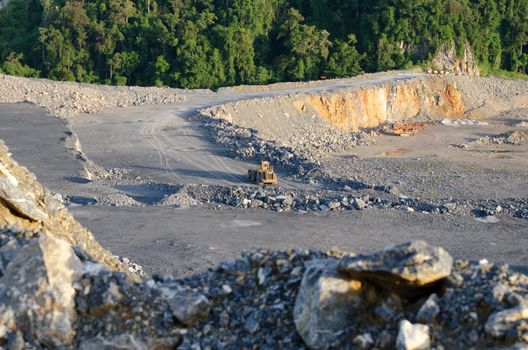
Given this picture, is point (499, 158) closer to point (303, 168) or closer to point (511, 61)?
point (303, 168)

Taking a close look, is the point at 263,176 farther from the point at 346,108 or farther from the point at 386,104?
the point at 386,104

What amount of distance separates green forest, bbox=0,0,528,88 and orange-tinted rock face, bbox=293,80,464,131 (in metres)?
7.24

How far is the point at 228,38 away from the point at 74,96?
1637 cm

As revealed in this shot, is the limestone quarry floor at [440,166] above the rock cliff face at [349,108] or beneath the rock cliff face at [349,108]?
beneath

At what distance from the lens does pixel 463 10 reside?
59.1 metres

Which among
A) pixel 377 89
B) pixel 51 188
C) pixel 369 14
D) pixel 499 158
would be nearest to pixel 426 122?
pixel 377 89

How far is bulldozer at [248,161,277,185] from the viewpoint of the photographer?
24.8m

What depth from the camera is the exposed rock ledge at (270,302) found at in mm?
6625

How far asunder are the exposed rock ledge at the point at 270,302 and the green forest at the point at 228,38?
4150 centimetres

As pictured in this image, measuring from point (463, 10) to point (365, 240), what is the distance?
45.3 metres

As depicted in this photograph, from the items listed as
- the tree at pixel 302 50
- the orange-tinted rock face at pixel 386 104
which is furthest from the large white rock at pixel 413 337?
the tree at pixel 302 50

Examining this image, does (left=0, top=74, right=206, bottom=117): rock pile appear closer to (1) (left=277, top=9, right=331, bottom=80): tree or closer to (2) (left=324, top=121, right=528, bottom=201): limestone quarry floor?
(2) (left=324, top=121, right=528, bottom=201): limestone quarry floor

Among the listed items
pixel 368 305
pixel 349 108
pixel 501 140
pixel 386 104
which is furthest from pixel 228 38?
pixel 368 305

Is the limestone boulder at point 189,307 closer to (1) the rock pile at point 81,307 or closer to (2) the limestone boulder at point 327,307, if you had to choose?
(1) the rock pile at point 81,307
